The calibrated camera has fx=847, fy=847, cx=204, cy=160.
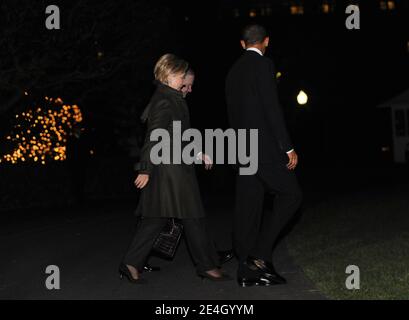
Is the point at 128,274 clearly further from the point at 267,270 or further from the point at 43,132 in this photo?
the point at 43,132

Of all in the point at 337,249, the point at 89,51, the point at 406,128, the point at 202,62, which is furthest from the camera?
the point at 406,128

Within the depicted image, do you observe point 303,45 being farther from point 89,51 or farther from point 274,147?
point 274,147

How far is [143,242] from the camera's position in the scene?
7531 mm

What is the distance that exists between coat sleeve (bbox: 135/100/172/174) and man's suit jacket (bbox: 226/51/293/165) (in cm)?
64

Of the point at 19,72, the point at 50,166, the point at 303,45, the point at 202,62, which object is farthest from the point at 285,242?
the point at 303,45

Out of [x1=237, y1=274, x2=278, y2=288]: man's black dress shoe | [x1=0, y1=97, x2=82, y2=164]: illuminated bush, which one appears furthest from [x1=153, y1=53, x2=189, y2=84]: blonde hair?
[x1=0, y1=97, x2=82, y2=164]: illuminated bush

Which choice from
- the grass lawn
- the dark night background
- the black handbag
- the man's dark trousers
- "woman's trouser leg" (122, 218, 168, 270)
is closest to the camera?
the grass lawn

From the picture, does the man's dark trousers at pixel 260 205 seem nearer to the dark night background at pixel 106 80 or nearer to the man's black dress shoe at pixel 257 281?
the man's black dress shoe at pixel 257 281

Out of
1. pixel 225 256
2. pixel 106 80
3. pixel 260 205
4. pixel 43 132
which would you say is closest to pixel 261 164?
pixel 260 205

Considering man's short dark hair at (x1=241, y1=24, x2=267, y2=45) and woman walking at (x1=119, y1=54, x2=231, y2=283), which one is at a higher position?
man's short dark hair at (x1=241, y1=24, x2=267, y2=45)

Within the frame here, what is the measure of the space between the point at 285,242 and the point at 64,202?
12.5 m

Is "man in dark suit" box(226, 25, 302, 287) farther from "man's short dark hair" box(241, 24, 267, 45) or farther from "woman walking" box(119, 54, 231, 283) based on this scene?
"woman walking" box(119, 54, 231, 283)

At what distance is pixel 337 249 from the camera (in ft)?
30.4

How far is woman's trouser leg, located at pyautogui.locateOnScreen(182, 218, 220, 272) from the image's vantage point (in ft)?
24.8
